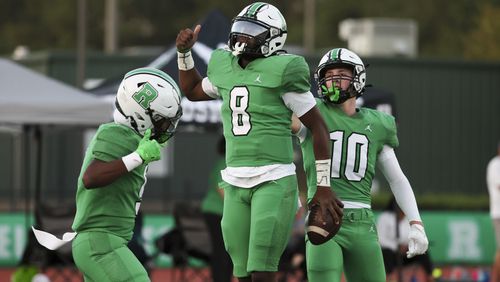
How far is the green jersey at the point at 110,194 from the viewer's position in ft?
24.4

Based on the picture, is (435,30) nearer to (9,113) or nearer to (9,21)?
(9,21)

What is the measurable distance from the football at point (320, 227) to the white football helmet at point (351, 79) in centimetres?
91

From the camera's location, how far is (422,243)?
8227 millimetres

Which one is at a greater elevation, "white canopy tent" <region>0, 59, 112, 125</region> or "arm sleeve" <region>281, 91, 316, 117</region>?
"arm sleeve" <region>281, 91, 316, 117</region>

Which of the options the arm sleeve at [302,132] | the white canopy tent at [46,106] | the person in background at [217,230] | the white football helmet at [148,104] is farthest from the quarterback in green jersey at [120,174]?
the person in background at [217,230]

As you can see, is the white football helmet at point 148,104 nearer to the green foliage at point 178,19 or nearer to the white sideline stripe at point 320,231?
the white sideline stripe at point 320,231

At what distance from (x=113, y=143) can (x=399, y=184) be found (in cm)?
195

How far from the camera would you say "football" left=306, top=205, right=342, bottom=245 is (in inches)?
297

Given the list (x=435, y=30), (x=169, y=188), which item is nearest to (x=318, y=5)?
(x=435, y=30)

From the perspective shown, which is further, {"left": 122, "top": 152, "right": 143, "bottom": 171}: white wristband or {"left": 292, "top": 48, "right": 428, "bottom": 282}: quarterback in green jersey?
{"left": 292, "top": 48, "right": 428, "bottom": 282}: quarterback in green jersey

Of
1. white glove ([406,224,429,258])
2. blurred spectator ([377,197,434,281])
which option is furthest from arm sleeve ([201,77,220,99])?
blurred spectator ([377,197,434,281])

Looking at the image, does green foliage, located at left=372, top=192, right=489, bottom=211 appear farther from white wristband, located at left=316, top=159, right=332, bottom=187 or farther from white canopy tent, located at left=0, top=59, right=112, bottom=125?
white wristband, located at left=316, top=159, right=332, bottom=187

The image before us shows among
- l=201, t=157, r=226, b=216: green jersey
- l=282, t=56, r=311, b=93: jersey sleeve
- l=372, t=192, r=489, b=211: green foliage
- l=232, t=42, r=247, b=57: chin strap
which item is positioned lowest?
l=372, t=192, r=489, b=211: green foliage

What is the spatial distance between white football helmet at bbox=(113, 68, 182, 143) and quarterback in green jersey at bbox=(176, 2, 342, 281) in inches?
13.2
